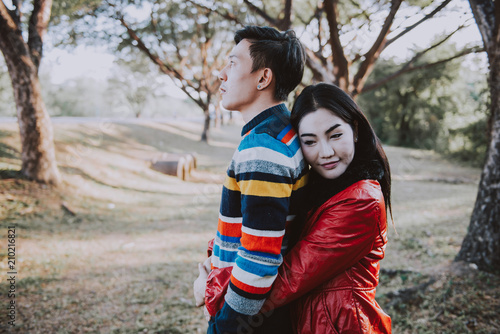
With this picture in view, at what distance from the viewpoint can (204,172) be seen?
13008 millimetres

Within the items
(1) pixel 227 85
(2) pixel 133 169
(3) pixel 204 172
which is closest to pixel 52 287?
(1) pixel 227 85

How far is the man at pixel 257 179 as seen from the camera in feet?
3.94

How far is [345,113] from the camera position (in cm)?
→ 149

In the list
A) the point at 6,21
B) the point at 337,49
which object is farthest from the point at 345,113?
the point at 6,21

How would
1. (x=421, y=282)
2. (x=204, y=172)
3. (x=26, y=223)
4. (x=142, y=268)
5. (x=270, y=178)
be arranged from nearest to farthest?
(x=270, y=178) < (x=421, y=282) < (x=142, y=268) < (x=26, y=223) < (x=204, y=172)

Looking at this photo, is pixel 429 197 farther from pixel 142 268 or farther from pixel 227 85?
pixel 227 85

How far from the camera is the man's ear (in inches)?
58.1

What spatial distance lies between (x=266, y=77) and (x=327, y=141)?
0.43 meters

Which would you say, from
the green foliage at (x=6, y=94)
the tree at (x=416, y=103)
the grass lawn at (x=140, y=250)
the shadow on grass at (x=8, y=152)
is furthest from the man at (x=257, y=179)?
the green foliage at (x=6, y=94)

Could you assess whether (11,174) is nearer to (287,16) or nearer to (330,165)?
(287,16)

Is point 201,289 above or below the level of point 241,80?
below

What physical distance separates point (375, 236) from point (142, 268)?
4.20 m

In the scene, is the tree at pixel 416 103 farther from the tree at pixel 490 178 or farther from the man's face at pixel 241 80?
the man's face at pixel 241 80

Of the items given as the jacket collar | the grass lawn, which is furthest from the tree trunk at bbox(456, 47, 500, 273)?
the jacket collar
